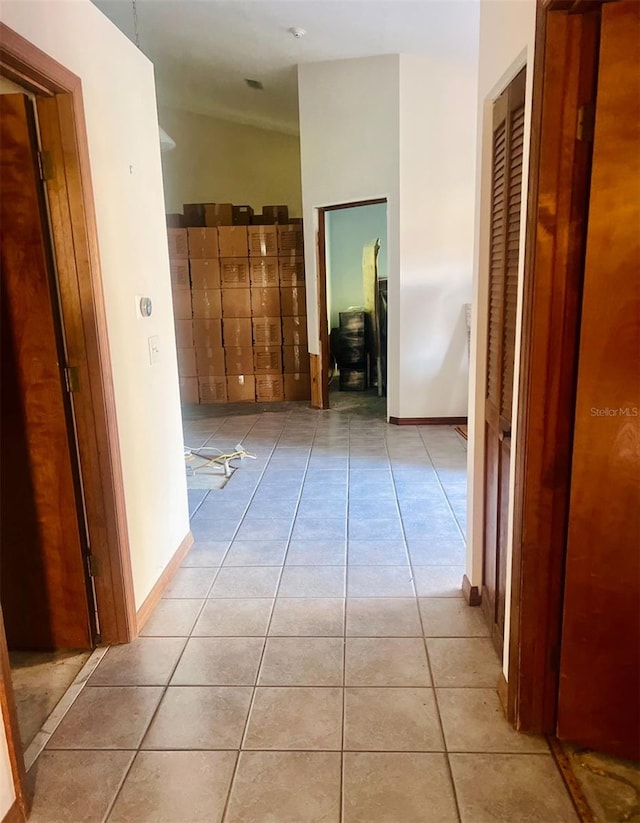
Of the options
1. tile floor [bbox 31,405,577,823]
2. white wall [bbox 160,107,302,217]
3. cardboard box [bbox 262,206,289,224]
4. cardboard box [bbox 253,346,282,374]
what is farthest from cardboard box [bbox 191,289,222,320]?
tile floor [bbox 31,405,577,823]

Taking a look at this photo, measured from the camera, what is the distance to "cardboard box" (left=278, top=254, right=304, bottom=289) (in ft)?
20.5

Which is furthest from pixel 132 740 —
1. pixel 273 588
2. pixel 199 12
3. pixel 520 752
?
pixel 199 12

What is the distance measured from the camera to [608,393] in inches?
55.3

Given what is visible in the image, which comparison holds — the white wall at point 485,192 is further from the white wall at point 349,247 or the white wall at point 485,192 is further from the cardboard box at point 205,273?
the white wall at point 349,247

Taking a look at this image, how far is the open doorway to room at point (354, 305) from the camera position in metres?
5.95

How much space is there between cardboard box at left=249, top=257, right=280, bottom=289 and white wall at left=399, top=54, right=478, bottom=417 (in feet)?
5.70

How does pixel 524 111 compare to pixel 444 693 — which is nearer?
pixel 524 111

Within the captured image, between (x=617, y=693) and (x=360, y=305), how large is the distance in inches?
276

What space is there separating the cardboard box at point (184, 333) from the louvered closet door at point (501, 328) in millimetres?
4854

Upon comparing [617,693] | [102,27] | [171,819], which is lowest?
[171,819]

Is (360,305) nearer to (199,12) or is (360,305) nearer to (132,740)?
(199,12)

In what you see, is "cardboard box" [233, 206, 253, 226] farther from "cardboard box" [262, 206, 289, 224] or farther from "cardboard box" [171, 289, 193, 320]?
"cardboard box" [171, 289, 193, 320]

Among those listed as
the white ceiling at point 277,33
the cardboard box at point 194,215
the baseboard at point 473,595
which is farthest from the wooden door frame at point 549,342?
the cardboard box at point 194,215

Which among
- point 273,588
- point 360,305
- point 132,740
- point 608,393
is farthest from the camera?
point 360,305
